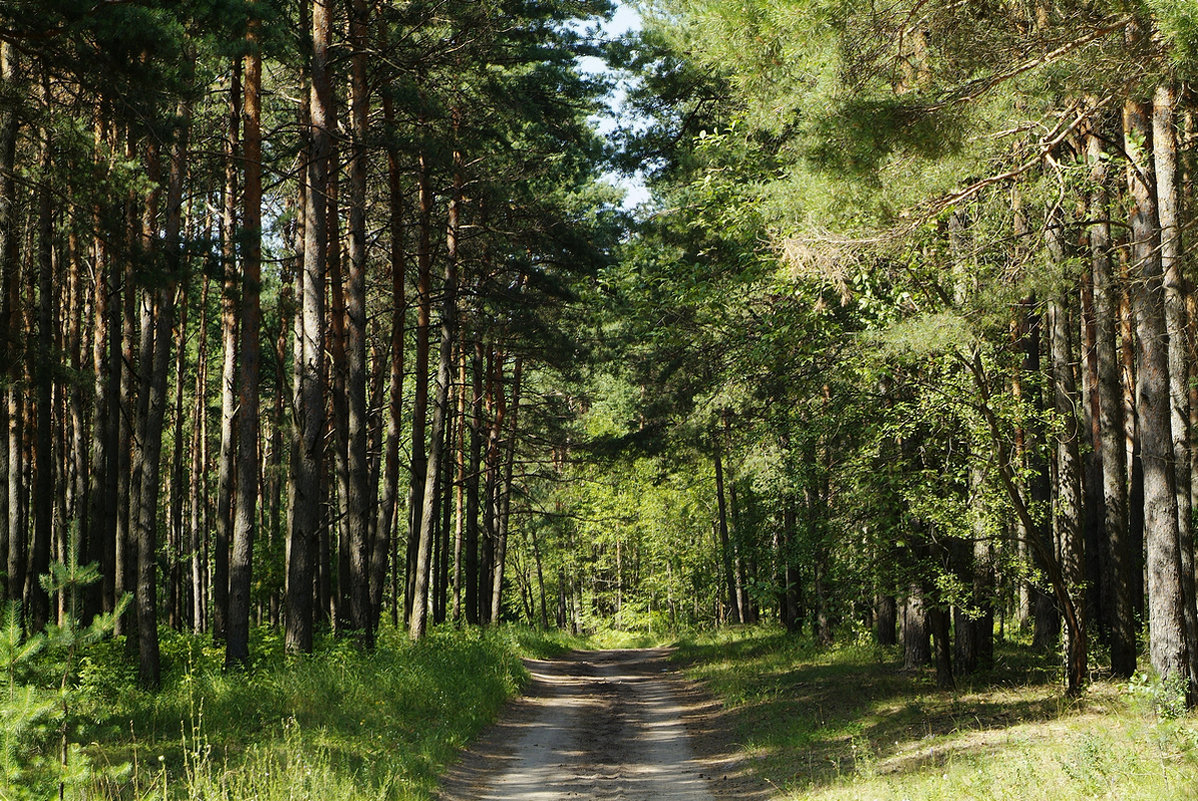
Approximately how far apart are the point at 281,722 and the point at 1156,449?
9631mm

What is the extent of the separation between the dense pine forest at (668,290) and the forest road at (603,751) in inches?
27.6

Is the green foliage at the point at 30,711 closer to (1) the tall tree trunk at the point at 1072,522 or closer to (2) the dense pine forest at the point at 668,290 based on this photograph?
(2) the dense pine forest at the point at 668,290

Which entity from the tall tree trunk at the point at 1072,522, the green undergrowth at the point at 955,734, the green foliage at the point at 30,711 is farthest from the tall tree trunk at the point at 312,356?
the tall tree trunk at the point at 1072,522

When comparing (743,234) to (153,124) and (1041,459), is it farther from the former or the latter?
(153,124)

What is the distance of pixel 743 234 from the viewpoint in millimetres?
13148

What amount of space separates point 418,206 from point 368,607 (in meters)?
9.73

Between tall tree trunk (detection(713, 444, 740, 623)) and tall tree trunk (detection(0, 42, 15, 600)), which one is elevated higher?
tall tree trunk (detection(0, 42, 15, 600))

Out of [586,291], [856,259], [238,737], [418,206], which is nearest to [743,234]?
[856,259]

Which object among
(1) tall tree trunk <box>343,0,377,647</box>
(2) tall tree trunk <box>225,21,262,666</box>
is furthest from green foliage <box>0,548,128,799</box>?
(1) tall tree trunk <box>343,0,377,647</box>

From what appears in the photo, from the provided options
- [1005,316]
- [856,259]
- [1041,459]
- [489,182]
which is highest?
[489,182]

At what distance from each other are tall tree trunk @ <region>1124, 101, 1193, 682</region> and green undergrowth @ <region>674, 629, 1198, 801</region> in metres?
0.59

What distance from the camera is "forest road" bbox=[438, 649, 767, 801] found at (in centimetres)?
927

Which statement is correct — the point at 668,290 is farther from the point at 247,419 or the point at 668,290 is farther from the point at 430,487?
the point at 247,419

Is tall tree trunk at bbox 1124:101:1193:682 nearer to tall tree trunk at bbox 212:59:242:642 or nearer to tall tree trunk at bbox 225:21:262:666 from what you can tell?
tall tree trunk at bbox 212:59:242:642
